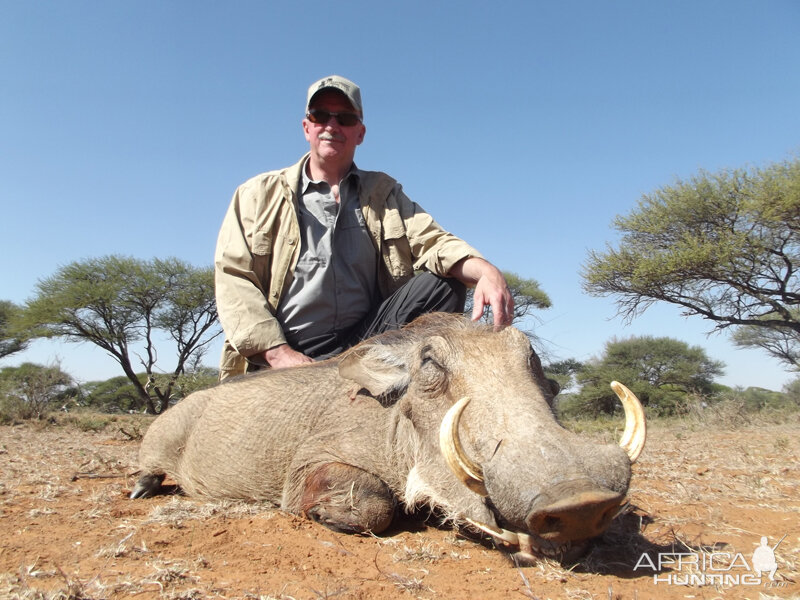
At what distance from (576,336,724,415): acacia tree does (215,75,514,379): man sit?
1182cm

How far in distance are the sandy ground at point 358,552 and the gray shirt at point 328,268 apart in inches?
48.8

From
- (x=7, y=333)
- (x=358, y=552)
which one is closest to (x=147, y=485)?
(x=358, y=552)

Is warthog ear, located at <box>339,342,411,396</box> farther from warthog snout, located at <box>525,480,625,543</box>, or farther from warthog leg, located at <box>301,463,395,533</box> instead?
warthog snout, located at <box>525,480,625,543</box>

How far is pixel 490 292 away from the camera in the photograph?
2.74m

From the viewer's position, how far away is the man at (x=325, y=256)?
10.8ft

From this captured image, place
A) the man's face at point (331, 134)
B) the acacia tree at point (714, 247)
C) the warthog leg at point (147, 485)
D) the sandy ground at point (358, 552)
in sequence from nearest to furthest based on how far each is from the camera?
the sandy ground at point (358, 552) < the warthog leg at point (147, 485) < the man's face at point (331, 134) < the acacia tree at point (714, 247)

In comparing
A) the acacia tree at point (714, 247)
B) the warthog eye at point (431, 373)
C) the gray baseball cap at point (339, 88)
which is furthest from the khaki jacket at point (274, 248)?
the acacia tree at point (714, 247)

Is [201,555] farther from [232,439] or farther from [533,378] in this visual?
[533,378]

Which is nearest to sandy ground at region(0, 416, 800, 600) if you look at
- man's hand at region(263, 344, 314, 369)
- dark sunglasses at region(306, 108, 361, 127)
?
man's hand at region(263, 344, 314, 369)

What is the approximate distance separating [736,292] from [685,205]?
2249 mm

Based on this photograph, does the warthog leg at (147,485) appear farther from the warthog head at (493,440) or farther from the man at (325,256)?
the warthog head at (493,440)

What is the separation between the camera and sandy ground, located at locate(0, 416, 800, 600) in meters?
1.56

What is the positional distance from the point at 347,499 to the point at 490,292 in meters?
1.15

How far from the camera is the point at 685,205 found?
12.8 metres
